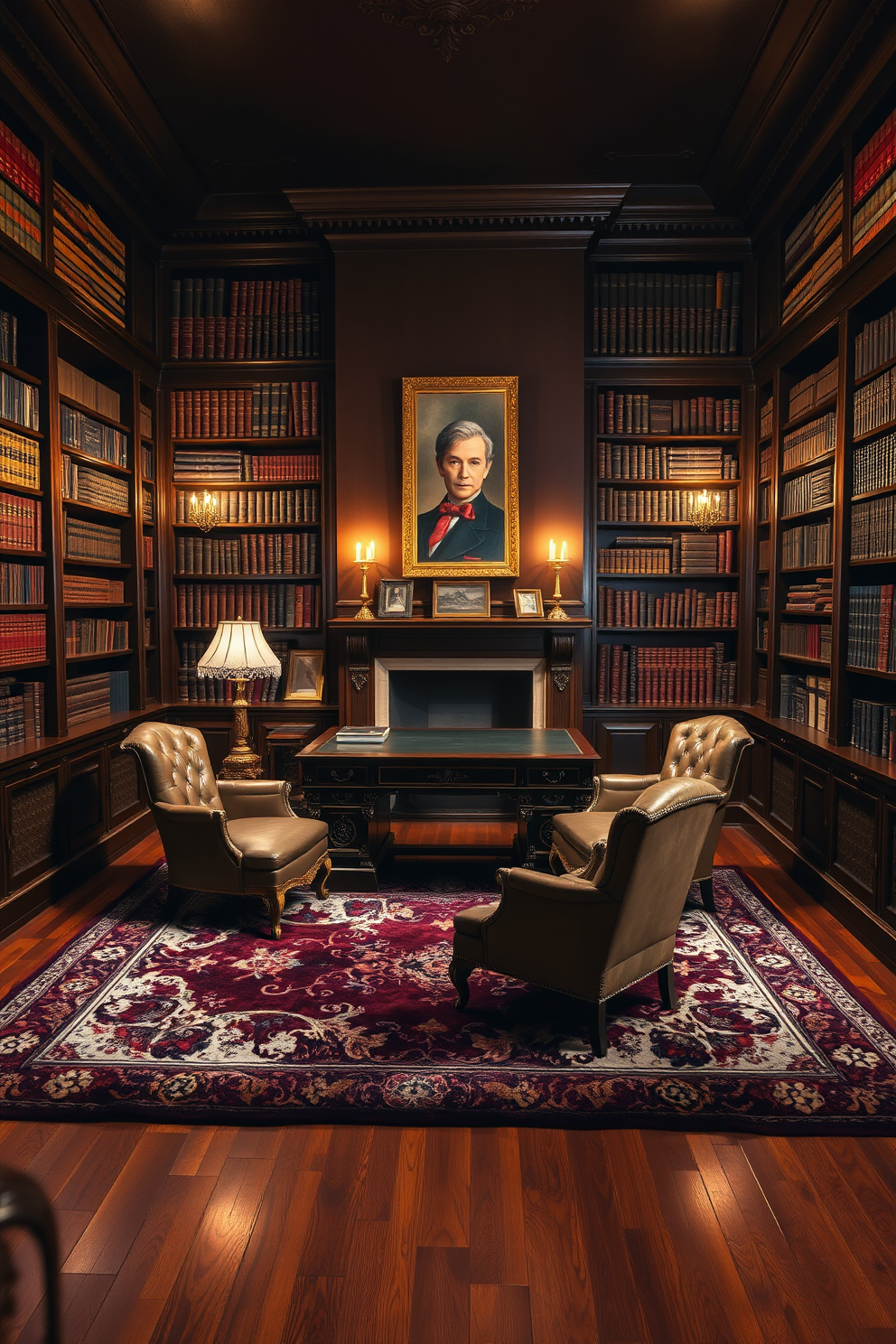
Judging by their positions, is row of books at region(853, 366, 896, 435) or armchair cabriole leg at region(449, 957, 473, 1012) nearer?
armchair cabriole leg at region(449, 957, 473, 1012)

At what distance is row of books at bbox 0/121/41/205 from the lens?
4082 mm

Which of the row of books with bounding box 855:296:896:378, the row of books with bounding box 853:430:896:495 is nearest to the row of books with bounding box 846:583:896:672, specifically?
the row of books with bounding box 853:430:896:495

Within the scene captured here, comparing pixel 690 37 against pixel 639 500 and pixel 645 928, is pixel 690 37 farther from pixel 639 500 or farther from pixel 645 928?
pixel 645 928

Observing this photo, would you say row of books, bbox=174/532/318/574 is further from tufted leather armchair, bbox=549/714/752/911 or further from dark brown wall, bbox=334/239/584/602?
tufted leather armchair, bbox=549/714/752/911

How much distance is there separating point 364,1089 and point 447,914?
1.60 meters

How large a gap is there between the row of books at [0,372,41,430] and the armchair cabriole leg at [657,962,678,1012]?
12.4 ft

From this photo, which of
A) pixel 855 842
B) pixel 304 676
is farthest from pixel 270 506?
pixel 855 842

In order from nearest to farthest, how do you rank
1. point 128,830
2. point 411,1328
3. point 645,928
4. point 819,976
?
point 411,1328 < point 645,928 < point 819,976 < point 128,830

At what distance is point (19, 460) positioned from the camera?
435cm

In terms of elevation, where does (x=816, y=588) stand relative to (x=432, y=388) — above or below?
below

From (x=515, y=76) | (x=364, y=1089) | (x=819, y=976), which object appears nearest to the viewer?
(x=364, y=1089)

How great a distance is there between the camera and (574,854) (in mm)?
4055

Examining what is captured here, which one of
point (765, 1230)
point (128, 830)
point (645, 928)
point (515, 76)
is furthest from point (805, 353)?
point (128, 830)

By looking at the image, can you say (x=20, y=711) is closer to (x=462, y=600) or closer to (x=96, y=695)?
(x=96, y=695)
